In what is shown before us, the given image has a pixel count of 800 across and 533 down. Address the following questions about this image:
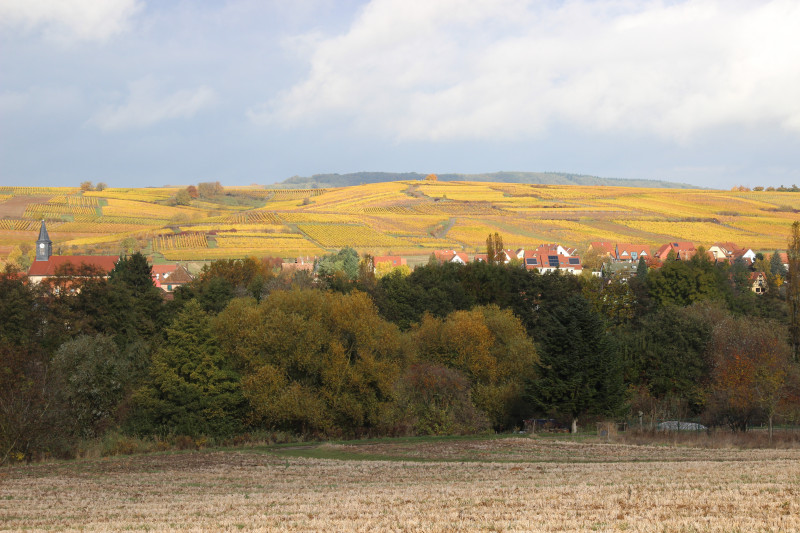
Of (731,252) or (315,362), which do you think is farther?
(731,252)

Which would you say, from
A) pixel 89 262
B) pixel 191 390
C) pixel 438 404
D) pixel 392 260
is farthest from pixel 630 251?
pixel 191 390

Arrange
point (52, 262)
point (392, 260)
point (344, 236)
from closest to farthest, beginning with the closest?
point (52, 262) → point (392, 260) → point (344, 236)

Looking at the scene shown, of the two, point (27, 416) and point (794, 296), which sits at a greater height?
point (794, 296)

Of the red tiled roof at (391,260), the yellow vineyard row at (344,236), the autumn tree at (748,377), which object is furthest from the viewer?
the yellow vineyard row at (344,236)

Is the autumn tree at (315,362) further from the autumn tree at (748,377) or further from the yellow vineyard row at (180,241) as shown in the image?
the yellow vineyard row at (180,241)

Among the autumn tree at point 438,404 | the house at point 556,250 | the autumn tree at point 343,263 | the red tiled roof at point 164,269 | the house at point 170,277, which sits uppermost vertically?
the house at point 556,250

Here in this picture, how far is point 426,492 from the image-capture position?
19594mm

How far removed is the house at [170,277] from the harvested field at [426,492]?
270ft

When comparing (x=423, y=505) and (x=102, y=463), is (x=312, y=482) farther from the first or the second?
(x=102, y=463)

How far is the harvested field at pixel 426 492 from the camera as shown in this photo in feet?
49.6

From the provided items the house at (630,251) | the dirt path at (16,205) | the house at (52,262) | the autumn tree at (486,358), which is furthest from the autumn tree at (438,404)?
the dirt path at (16,205)

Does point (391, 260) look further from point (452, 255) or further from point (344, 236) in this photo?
point (344, 236)

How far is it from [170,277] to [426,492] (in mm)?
99721

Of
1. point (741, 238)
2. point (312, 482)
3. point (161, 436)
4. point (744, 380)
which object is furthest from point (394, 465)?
point (741, 238)
